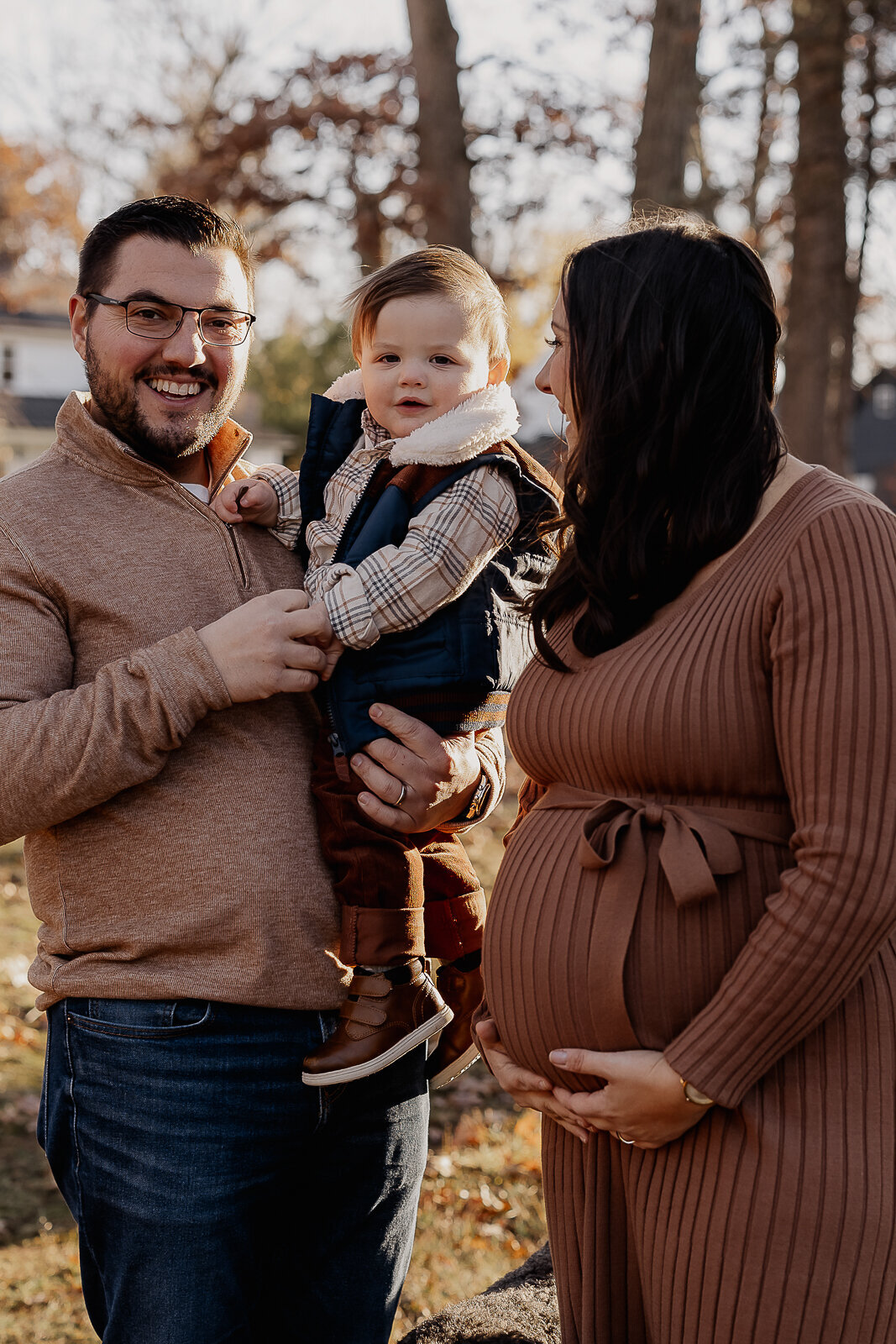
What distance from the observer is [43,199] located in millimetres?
25156

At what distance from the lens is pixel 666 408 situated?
6.27 ft

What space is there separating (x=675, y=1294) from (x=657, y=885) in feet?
Answer: 2.05

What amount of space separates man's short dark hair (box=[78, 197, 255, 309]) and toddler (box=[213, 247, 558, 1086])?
43 cm

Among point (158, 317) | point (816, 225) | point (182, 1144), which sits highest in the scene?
point (158, 317)

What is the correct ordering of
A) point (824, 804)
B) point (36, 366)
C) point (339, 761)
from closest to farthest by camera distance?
1. point (824, 804)
2. point (339, 761)
3. point (36, 366)

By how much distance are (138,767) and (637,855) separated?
3.12 ft

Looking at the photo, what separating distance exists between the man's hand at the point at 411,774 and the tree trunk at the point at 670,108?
6.39 metres

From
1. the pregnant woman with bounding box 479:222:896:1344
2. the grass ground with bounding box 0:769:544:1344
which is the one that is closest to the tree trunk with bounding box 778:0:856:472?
the grass ground with bounding box 0:769:544:1344

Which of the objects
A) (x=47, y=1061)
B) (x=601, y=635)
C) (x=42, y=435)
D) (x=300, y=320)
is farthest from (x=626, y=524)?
(x=42, y=435)

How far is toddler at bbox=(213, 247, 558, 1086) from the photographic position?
2.40 metres

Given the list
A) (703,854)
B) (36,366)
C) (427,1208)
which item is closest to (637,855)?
(703,854)

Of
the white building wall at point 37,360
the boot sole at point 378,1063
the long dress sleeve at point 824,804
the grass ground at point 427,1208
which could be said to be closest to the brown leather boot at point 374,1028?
the boot sole at point 378,1063

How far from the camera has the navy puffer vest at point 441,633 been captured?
2518mm

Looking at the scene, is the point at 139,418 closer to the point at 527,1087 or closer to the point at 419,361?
the point at 419,361
